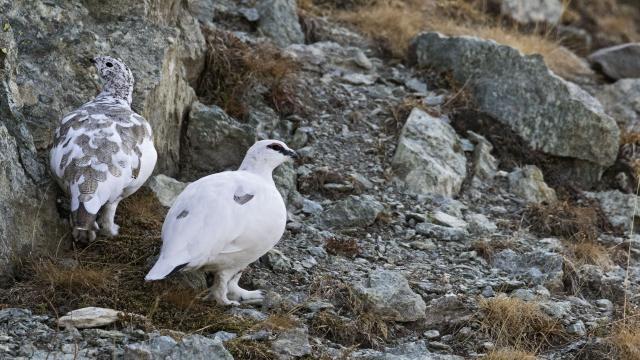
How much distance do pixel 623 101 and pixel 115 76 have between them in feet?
21.3

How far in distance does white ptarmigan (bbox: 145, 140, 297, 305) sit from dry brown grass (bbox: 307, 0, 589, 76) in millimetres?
5244

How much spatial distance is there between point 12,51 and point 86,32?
943 mm

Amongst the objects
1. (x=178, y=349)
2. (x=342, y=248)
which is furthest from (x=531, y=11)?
(x=178, y=349)

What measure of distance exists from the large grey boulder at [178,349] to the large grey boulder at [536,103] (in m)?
5.35

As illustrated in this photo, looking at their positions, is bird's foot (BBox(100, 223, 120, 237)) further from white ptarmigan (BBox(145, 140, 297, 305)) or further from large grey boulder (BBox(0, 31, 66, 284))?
white ptarmigan (BBox(145, 140, 297, 305))

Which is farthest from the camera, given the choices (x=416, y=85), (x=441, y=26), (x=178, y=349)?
(x=441, y=26)

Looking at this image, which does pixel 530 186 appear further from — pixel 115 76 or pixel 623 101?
pixel 115 76

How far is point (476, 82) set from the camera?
32.6ft

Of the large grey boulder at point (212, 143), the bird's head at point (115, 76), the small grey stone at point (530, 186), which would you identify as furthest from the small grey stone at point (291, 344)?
the small grey stone at point (530, 186)

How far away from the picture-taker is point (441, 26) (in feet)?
38.8

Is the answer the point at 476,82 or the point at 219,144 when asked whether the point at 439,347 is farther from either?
the point at 476,82

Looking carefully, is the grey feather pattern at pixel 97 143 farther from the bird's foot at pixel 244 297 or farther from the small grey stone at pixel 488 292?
the small grey stone at pixel 488 292

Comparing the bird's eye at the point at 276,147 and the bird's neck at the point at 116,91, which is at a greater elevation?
the bird's eye at the point at 276,147

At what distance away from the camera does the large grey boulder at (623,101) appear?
10.7 meters
